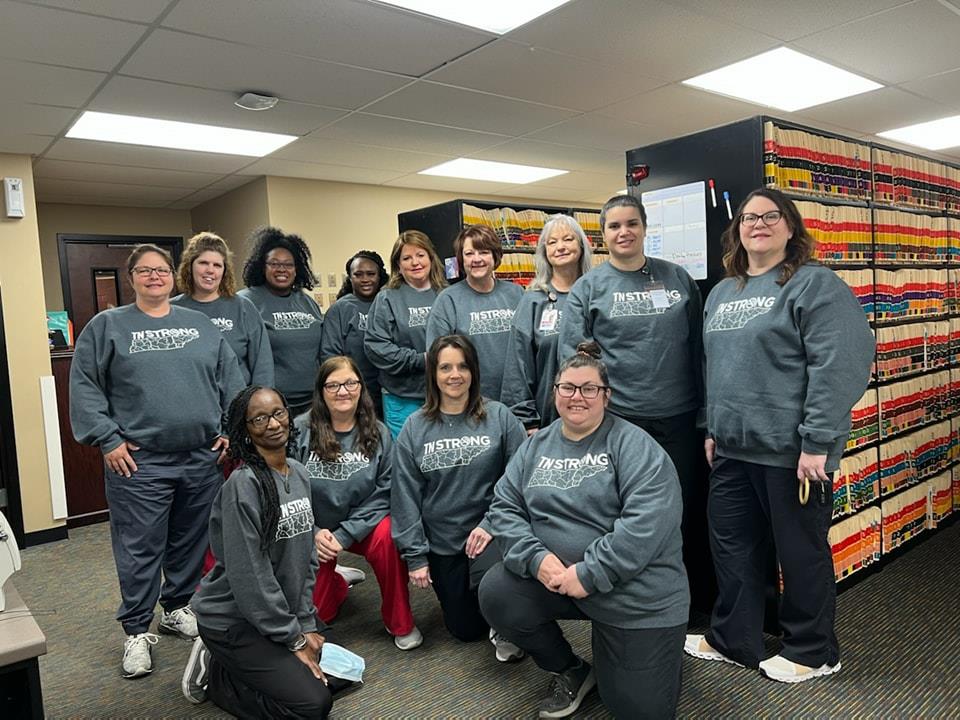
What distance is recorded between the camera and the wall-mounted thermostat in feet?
14.3

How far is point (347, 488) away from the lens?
8.79ft

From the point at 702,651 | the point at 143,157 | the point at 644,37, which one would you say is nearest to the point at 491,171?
the point at 143,157

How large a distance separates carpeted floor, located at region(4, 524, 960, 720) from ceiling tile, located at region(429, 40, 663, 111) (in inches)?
102

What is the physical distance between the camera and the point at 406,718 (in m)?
2.17

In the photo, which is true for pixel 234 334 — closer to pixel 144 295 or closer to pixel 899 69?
pixel 144 295

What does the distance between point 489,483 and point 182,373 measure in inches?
49.1

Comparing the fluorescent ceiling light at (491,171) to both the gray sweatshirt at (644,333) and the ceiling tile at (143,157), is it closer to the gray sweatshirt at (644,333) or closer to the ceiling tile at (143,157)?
the ceiling tile at (143,157)

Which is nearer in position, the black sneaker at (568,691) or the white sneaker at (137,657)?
the black sneaker at (568,691)

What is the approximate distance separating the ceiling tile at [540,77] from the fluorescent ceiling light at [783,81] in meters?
0.43

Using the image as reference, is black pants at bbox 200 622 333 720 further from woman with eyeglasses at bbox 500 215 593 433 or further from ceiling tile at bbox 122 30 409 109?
ceiling tile at bbox 122 30 409 109

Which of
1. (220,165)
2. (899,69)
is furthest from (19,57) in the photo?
(899,69)

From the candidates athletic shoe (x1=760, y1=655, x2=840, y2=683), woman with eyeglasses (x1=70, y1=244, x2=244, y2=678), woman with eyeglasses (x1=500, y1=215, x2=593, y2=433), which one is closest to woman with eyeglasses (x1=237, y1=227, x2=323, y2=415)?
woman with eyeglasses (x1=70, y1=244, x2=244, y2=678)

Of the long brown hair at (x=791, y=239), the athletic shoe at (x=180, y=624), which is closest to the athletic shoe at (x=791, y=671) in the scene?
the long brown hair at (x=791, y=239)

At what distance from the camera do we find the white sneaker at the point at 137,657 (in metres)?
2.52
